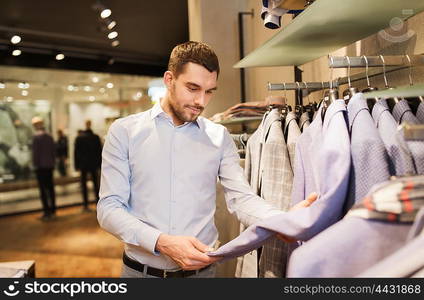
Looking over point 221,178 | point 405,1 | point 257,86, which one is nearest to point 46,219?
point 257,86

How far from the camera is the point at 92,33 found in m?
6.84

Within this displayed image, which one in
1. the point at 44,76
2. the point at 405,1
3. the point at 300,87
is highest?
the point at 44,76

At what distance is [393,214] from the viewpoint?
611mm

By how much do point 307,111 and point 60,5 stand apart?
4.80 m

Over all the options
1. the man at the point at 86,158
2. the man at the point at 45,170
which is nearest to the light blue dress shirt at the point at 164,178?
the man at the point at 45,170

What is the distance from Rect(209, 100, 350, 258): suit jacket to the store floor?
340 centimetres

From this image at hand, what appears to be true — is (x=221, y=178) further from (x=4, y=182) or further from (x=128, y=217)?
(x=4, y=182)

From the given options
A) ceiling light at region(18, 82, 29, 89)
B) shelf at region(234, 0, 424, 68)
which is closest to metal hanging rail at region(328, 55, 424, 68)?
shelf at region(234, 0, 424, 68)

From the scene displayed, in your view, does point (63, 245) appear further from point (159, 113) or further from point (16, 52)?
point (159, 113)

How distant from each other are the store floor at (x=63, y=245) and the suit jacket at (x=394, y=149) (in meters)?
3.56

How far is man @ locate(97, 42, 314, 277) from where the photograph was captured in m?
1.49

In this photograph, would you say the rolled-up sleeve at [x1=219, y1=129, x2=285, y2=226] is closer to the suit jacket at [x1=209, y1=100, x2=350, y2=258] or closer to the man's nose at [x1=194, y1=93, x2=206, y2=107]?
the man's nose at [x1=194, y1=93, x2=206, y2=107]

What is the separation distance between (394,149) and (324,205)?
225 mm

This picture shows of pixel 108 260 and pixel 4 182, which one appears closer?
pixel 108 260
